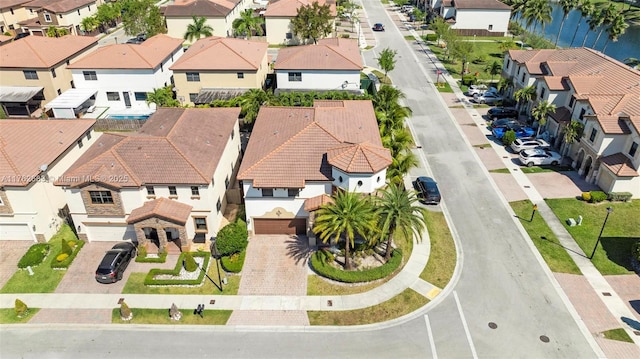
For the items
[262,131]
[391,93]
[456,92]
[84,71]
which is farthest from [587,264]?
[84,71]

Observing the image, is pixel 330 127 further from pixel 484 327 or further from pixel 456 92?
pixel 456 92

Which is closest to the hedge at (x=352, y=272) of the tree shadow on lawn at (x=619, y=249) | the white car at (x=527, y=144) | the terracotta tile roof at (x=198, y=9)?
the tree shadow on lawn at (x=619, y=249)

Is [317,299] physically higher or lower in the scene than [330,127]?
lower

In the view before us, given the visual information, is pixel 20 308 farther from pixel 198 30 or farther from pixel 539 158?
pixel 198 30

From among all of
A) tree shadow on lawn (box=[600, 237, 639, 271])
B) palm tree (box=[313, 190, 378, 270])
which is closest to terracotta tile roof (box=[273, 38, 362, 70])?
palm tree (box=[313, 190, 378, 270])

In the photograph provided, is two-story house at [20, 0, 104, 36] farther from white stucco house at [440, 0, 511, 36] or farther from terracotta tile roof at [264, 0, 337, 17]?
white stucco house at [440, 0, 511, 36]

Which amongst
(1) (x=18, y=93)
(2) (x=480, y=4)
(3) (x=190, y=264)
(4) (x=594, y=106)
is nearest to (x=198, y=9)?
(1) (x=18, y=93)

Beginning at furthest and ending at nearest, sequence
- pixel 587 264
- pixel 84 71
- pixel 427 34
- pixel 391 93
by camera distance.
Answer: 1. pixel 427 34
2. pixel 84 71
3. pixel 391 93
4. pixel 587 264
